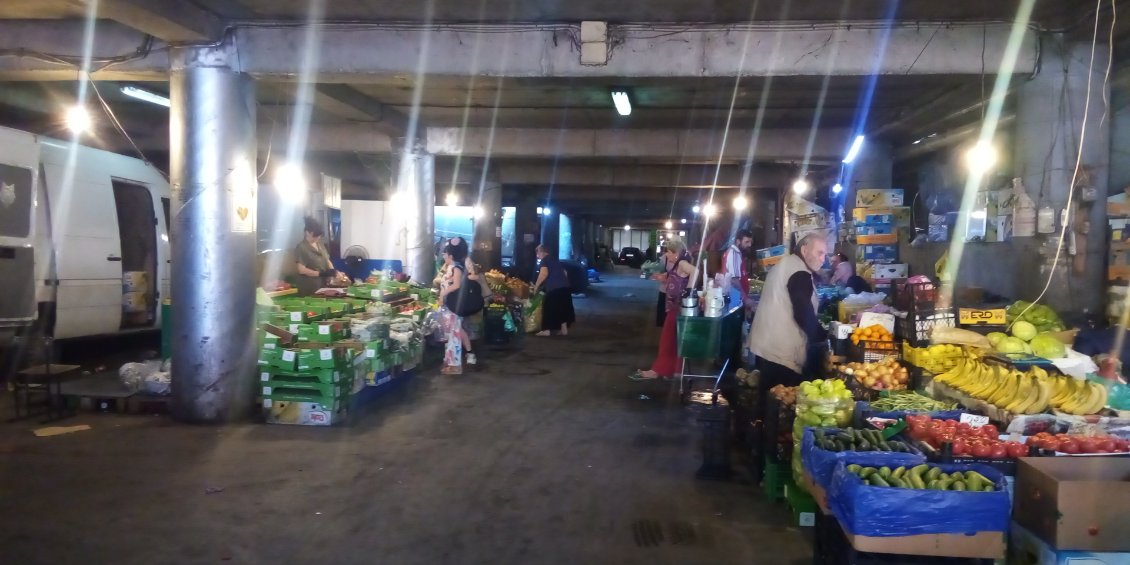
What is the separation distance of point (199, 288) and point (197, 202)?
2.79 ft

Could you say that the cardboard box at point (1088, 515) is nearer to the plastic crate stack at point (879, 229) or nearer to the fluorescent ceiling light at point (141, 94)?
the plastic crate stack at point (879, 229)

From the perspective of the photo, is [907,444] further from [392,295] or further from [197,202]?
[392,295]

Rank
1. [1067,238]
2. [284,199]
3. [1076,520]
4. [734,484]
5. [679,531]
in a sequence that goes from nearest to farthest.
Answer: [1076,520] → [679,531] → [734,484] → [1067,238] → [284,199]

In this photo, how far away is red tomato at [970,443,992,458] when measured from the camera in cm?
453

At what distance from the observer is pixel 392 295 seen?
11461 millimetres

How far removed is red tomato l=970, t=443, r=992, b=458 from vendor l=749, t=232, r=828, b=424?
201 cm

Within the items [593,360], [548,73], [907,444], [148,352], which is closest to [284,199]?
[148,352]

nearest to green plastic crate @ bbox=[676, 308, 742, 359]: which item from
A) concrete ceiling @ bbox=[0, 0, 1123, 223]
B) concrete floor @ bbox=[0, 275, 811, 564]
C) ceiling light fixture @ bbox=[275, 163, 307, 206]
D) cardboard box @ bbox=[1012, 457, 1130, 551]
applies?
concrete floor @ bbox=[0, 275, 811, 564]

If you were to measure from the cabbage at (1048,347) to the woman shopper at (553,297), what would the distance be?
10450 mm

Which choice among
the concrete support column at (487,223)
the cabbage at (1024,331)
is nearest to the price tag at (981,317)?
the cabbage at (1024,331)

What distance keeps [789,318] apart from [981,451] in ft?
7.52

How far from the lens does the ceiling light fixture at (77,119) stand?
1029 centimetres

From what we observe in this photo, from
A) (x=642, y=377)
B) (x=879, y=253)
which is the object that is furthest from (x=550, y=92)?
(x=879, y=253)

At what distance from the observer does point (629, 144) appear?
1545 cm
